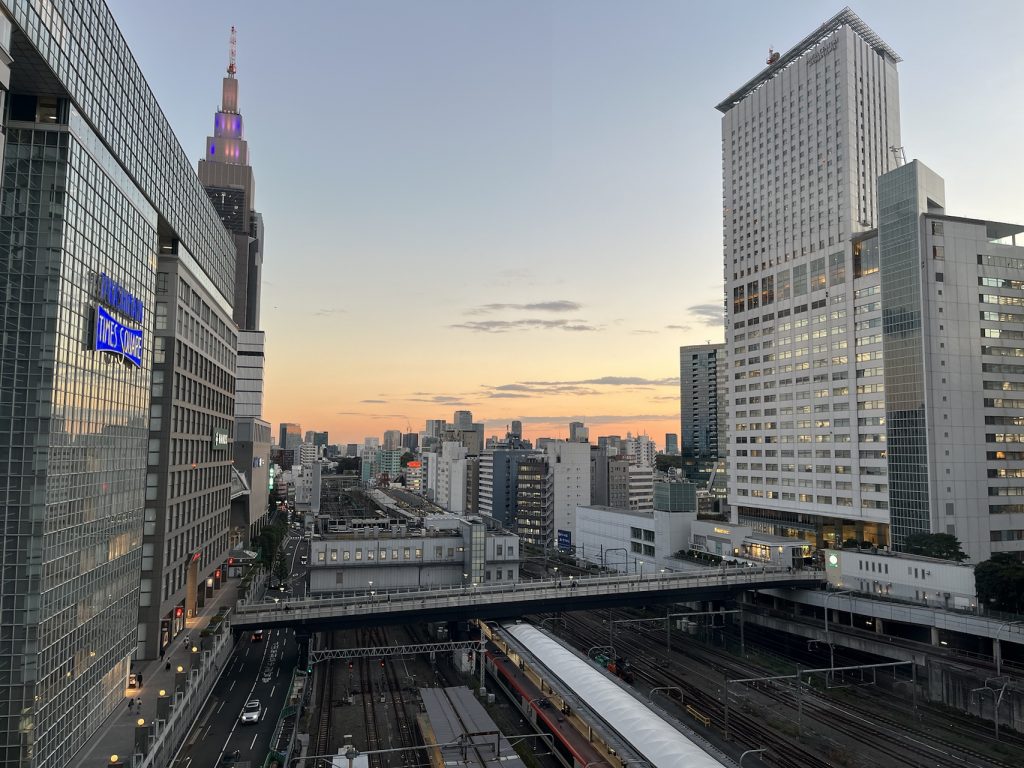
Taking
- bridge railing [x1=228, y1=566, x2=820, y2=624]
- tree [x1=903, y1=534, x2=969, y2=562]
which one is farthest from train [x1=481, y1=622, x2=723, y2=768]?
tree [x1=903, y1=534, x2=969, y2=562]

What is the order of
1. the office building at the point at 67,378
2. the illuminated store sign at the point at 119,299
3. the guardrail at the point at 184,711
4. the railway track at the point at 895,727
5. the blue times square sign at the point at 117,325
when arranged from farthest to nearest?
the railway track at the point at 895,727 < the illuminated store sign at the point at 119,299 < the blue times square sign at the point at 117,325 < the guardrail at the point at 184,711 < the office building at the point at 67,378

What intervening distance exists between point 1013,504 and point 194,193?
416 ft

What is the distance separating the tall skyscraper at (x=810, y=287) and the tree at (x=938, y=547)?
1287 cm

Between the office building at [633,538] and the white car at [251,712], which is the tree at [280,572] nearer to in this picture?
the white car at [251,712]

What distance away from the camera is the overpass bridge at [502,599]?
234 feet

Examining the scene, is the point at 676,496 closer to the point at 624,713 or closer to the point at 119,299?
the point at 624,713

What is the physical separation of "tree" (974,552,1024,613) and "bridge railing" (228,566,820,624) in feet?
74.5

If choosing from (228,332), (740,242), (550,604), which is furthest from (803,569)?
(228,332)

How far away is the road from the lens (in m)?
52.1

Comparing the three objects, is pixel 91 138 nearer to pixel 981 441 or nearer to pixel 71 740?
pixel 71 740

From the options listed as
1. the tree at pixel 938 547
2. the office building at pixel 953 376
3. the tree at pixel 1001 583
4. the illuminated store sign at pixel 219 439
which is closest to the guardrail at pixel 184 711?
the illuminated store sign at pixel 219 439

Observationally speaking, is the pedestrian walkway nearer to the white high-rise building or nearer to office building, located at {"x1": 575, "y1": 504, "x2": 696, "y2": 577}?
office building, located at {"x1": 575, "y1": 504, "x2": 696, "y2": 577}

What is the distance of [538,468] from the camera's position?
Result: 632 ft

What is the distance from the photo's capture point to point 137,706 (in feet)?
179
